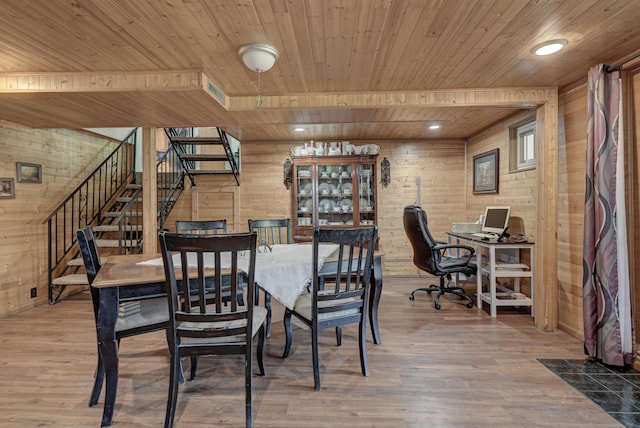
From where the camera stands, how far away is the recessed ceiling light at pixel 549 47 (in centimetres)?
221

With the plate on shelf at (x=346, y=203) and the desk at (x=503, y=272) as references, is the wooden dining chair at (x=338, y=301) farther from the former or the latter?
the plate on shelf at (x=346, y=203)

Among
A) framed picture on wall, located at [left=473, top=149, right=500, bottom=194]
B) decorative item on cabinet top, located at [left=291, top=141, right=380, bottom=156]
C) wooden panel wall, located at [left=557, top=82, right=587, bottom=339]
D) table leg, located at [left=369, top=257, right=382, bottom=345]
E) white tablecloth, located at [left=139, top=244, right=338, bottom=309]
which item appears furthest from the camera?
decorative item on cabinet top, located at [left=291, top=141, right=380, bottom=156]

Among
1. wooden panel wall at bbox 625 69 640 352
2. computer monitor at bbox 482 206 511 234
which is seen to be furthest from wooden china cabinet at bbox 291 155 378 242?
wooden panel wall at bbox 625 69 640 352

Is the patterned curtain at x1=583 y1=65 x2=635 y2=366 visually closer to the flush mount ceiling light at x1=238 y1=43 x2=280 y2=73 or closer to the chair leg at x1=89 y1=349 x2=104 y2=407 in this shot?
the flush mount ceiling light at x1=238 y1=43 x2=280 y2=73

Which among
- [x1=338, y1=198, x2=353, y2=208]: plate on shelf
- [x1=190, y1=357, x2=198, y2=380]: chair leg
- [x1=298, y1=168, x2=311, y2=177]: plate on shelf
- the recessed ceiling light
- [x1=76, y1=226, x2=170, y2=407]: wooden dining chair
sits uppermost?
the recessed ceiling light

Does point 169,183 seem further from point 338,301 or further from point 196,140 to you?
point 338,301

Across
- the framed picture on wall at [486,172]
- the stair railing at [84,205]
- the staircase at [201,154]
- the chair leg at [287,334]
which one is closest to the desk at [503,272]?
the framed picture on wall at [486,172]

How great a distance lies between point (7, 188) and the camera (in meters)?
3.65

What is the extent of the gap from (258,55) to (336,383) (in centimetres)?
229

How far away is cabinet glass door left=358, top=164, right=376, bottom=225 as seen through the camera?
5133mm

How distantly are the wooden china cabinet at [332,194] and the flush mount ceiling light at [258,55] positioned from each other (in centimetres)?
268

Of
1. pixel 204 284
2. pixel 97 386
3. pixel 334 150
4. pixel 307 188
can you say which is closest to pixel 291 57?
pixel 204 284

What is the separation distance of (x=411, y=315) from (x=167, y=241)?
271cm

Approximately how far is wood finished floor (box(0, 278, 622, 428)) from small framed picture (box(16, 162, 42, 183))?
1.73 metres
